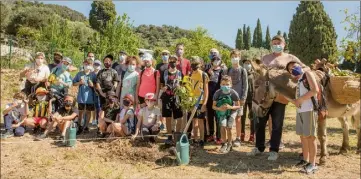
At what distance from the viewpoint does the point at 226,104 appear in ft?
20.6

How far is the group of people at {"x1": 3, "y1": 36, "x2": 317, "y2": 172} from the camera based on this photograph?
6059 millimetres

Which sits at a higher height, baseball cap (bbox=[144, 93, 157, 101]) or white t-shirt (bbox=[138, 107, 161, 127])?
baseball cap (bbox=[144, 93, 157, 101])

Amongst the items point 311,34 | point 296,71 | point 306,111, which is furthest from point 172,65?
point 311,34

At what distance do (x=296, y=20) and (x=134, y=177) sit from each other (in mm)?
37333

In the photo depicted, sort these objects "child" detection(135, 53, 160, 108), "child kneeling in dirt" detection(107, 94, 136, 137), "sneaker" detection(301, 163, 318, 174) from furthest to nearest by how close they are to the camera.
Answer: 1. "child" detection(135, 53, 160, 108)
2. "child kneeling in dirt" detection(107, 94, 136, 137)
3. "sneaker" detection(301, 163, 318, 174)

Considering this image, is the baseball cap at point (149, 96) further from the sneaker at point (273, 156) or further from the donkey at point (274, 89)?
the sneaker at point (273, 156)

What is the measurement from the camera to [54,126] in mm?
7910

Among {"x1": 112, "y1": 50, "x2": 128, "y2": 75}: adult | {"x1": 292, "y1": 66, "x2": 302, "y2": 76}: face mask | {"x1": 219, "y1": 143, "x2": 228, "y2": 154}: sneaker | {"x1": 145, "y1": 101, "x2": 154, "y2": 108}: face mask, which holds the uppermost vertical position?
{"x1": 112, "y1": 50, "x2": 128, "y2": 75}: adult

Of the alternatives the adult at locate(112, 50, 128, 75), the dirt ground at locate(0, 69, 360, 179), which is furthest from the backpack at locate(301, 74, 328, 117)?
the adult at locate(112, 50, 128, 75)

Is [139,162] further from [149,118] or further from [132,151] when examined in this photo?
[149,118]

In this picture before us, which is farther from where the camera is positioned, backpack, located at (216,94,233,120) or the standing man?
backpack, located at (216,94,233,120)

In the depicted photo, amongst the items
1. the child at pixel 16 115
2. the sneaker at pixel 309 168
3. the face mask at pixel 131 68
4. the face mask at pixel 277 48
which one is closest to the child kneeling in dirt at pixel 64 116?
the child at pixel 16 115

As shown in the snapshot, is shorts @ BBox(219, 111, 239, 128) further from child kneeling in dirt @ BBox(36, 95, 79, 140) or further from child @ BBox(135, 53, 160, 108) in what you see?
child kneeling in dirt @ BBox(36, 95, 79, 140)

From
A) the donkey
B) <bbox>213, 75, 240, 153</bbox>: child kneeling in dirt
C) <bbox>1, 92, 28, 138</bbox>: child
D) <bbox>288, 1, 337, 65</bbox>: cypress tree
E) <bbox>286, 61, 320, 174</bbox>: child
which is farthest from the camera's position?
<bbox>288, 1, 337, 65</bbox>: cypress tree
